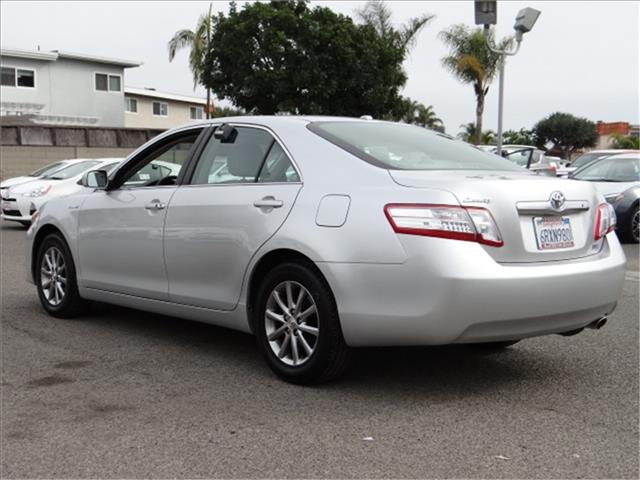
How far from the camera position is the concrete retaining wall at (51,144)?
88.2 feet

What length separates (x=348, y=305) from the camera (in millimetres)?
4309

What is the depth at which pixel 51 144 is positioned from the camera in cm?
2795

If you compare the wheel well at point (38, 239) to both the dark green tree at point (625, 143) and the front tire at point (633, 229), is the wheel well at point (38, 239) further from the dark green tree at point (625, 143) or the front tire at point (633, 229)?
the dark green tree at point (625, 143)

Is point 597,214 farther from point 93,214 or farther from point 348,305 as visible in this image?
point 93,214

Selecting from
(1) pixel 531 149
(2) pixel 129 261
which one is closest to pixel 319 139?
(2) pixel 129 261

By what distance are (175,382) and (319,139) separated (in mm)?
1655

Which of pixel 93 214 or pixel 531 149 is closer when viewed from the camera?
pixel 93 214

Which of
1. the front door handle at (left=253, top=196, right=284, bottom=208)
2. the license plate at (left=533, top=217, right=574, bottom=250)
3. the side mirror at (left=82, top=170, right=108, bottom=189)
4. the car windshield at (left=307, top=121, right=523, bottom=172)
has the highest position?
the car windshield at (left=307, top=121, right=523, bottom=172)

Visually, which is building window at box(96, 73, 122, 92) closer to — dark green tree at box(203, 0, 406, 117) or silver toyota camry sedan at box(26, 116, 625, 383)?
dark green tree at box(203, 0, 406, 117)

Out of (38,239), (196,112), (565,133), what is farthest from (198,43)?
(565,133)

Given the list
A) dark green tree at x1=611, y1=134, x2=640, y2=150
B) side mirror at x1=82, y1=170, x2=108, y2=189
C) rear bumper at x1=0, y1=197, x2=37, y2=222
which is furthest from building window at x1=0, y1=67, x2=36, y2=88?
side mirror at x1=82, y1=170, x2=108, y2=189

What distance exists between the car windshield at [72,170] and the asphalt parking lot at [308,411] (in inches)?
415

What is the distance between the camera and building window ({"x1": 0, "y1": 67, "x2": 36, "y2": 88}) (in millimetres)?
40969

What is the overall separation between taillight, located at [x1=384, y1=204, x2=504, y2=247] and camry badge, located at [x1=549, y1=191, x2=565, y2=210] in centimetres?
Answer: 43
